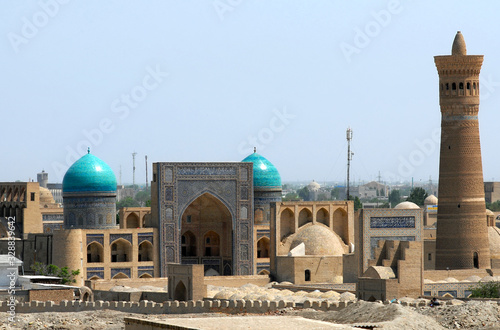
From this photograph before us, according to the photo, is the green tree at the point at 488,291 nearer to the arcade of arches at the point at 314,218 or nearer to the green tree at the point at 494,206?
the arcade of arches at the point at 314,218

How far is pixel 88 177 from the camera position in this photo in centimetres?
4650

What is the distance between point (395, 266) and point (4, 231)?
1846 centimetres

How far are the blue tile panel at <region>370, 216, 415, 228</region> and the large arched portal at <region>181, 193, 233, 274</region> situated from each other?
727 centimetres

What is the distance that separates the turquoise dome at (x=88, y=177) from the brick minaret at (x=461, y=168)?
12.6m

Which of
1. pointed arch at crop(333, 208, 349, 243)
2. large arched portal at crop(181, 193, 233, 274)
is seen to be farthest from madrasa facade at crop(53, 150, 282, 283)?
pointed arch at crop(333, 208, 349, 243)

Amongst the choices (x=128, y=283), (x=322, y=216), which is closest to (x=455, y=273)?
(x=322, y=216)

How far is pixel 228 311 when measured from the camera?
3441 centimetres

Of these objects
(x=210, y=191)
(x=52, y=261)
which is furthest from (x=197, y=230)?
(x=52, y=261)

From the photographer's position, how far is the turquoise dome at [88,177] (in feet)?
152

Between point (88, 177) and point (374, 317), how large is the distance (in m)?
21.7

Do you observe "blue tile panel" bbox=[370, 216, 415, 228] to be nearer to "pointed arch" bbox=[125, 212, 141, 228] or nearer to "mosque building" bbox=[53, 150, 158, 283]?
"mosque building" bbox=[53, 150, 158, 283]

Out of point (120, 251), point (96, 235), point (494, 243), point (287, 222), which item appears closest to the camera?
point (96, 235)

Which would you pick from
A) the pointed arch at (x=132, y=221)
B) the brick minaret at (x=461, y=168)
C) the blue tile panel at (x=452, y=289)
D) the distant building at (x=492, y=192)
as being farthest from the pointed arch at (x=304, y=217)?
the distant building at (x=492, y=192)

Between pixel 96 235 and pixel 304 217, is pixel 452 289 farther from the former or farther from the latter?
pixel 96 235
